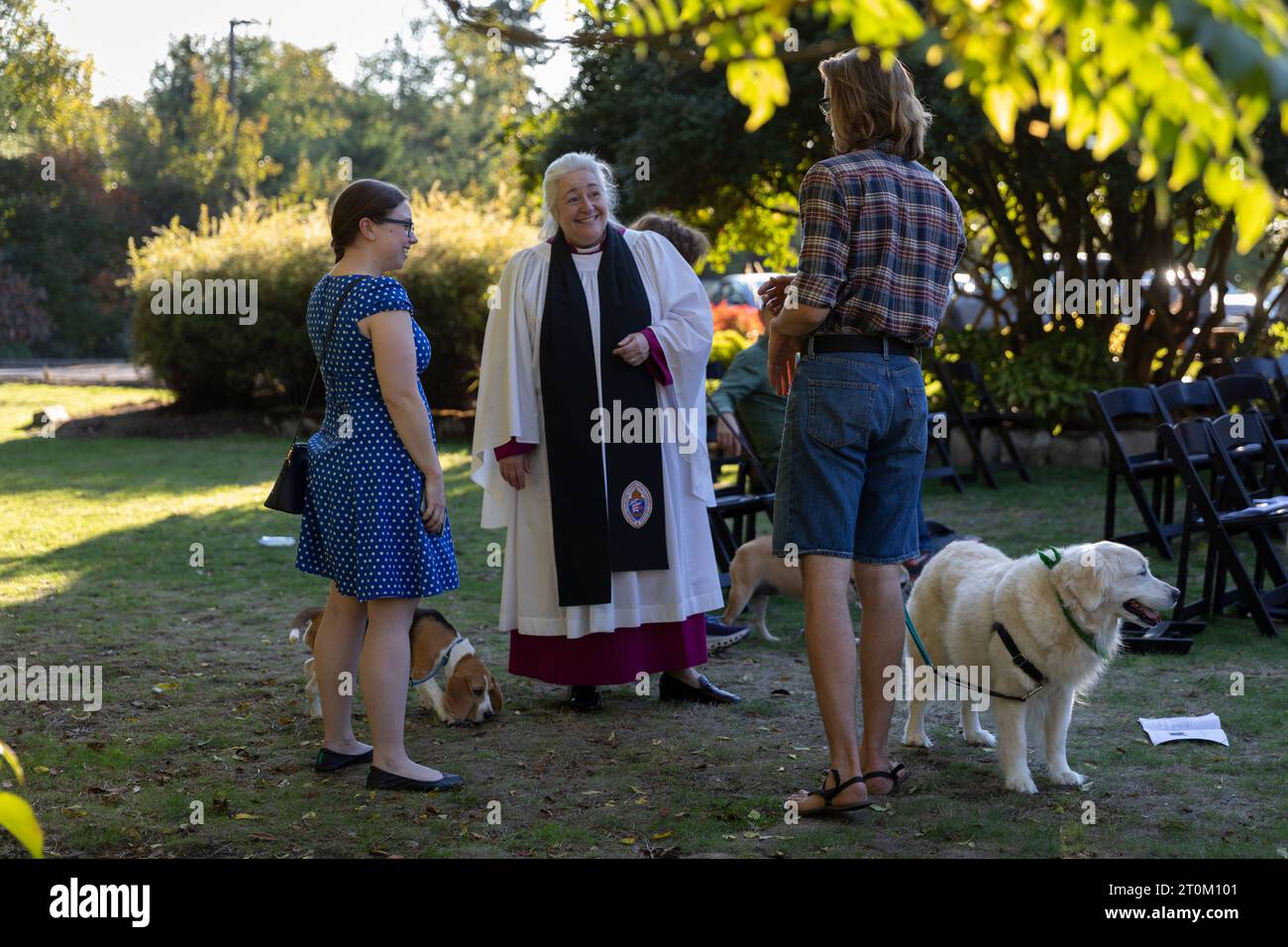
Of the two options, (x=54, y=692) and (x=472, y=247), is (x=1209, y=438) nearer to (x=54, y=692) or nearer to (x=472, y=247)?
(x=54, y=692)

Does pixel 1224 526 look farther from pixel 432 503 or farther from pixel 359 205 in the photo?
pixel 359 205

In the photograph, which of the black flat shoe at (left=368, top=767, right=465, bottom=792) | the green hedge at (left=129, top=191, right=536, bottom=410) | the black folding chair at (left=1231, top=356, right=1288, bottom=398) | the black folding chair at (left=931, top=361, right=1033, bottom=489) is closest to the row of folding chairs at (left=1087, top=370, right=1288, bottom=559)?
the black folding chair at (left=1231, top=356, right=1288, bottom=398)

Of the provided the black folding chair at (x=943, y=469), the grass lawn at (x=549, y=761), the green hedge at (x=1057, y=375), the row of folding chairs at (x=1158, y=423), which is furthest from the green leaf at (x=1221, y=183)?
the green hedge at (x=1057, y=375)

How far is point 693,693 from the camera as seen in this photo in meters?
5.54

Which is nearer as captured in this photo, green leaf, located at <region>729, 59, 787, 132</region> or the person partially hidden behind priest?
green leaf, located at <region>729, 59, 787, 132</region>

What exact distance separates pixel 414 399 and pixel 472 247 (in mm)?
13634

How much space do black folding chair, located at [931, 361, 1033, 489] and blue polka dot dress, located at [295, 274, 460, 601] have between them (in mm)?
8329

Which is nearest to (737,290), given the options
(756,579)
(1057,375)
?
(1057,375)

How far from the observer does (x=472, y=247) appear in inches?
688

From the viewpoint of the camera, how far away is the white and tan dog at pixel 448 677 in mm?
5188

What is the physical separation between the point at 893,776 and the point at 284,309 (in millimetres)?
15011

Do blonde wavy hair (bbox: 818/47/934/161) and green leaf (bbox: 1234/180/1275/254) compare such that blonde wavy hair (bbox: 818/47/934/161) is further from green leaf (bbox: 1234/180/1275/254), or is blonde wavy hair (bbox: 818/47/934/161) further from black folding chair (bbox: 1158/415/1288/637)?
black folding chair (bbox: 1158/415/1288/637)

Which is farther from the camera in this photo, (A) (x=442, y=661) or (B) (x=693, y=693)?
(B) (x=693, y=693)

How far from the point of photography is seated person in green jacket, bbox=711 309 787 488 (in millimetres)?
7055
